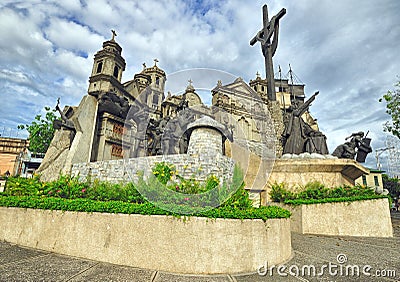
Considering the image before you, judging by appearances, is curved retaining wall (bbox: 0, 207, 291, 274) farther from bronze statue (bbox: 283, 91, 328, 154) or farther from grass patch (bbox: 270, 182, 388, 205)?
bronze statue (bbox: 283, 91, 328, 154)

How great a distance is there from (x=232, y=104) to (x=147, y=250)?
26113mm

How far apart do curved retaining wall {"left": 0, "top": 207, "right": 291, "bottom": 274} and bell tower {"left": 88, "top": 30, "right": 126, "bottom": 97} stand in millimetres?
22266

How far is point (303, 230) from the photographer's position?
7629 mm

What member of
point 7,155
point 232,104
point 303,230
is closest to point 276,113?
point 303,230

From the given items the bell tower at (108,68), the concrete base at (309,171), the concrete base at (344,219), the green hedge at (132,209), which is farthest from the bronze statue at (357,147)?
the bell tower at (108,68)

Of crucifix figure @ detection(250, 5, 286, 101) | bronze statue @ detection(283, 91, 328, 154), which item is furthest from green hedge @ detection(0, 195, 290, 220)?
crucifix figure @ detection(250, 5, 286, 101)

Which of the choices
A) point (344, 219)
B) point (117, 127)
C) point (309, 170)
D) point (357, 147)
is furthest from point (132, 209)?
point (357, 147)

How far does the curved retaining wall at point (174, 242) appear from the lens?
3.94 m

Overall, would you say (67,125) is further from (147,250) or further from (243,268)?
(243,268)

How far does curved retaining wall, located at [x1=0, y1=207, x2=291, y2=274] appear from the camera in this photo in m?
3.94

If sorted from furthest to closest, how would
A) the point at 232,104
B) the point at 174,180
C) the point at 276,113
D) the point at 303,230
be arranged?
the point at 232,104
the point at 276,113
the point at 174,180
the point at 303,230

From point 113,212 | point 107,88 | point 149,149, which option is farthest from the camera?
point 107,88

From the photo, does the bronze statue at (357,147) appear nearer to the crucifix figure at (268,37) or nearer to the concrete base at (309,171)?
the concrete base at (309,171)

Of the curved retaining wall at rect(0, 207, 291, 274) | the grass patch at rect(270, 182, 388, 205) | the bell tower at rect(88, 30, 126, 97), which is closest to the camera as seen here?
the curved retaining wall at rect(0, 207, 291, 274)
